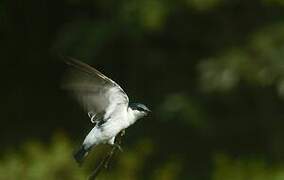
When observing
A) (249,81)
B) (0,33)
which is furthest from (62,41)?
(249,81)

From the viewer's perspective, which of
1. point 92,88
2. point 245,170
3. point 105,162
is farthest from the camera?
point 245,170

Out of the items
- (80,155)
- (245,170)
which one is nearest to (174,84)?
(245,170)

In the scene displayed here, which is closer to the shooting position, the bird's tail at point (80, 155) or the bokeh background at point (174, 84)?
the bird's tail at point (80, 155)

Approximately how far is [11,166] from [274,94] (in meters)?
2.46

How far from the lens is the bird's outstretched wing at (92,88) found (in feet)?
4.49

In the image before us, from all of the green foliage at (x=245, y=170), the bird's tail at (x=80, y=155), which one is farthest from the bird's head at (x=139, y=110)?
the green foliage at (x=245, y=170)

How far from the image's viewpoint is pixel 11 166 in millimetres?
4227

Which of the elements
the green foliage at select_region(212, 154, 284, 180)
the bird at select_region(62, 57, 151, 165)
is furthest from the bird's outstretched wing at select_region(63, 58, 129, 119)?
the green foliage at select_region(212, 154, 284, 180)

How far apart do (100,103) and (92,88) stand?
4 cm

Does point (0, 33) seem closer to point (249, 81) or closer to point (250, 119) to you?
point (249, 81)

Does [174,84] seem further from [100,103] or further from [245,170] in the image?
[100,103]

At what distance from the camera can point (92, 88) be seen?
4.67 ft

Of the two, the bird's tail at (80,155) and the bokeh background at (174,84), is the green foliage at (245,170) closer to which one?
the bokeh background at (174,84)

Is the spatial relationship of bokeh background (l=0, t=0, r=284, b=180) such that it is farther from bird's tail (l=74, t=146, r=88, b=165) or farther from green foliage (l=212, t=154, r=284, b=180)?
bird's tail (l=74, t=146, r=88, b=165)
